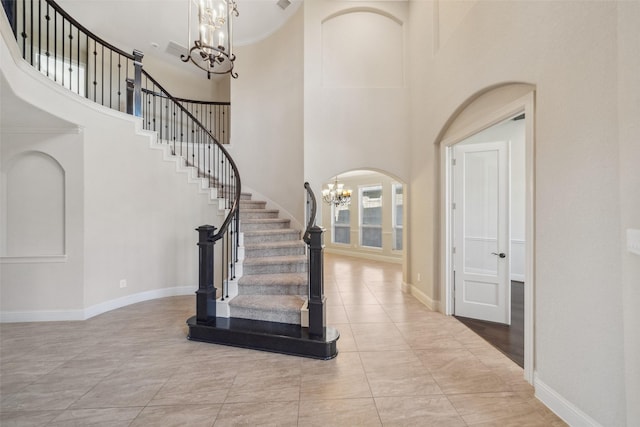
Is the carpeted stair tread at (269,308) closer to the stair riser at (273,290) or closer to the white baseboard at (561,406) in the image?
the stair riser at (273,290)

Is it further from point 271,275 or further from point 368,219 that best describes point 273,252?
point 368,219

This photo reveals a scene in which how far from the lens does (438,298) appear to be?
4.11 m

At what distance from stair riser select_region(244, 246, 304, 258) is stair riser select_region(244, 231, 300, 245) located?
34 centimetres

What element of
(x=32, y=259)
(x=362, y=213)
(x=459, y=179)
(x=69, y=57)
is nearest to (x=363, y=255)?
(x=362, y=213)

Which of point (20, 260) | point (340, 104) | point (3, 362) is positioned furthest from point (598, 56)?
point (20, 260)

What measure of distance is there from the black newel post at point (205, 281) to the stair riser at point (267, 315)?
28cm

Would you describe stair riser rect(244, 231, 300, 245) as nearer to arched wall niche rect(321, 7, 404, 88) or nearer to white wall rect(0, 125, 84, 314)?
white wall rect(0, 125, 84, 314)

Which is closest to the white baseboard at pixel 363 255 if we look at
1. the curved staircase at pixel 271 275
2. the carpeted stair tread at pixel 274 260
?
the curved staircase at pixel 271 275

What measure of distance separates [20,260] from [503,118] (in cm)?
605

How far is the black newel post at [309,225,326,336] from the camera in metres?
3.01

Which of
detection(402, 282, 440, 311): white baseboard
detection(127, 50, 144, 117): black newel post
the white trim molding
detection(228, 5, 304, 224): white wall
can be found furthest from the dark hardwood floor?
detection(127, 50, 144, 117): black newel post

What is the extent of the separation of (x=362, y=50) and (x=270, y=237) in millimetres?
3752

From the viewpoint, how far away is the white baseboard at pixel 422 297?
410cm

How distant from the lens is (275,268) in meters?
4.06
